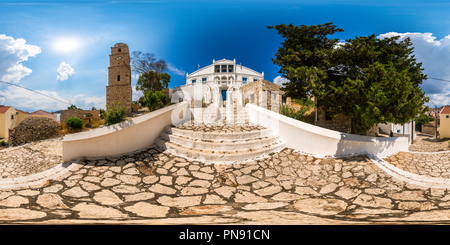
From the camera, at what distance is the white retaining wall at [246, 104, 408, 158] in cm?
534

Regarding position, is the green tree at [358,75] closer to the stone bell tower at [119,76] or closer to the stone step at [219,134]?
the stone step at [219,134]

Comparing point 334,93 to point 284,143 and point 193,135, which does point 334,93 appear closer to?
point 284,143

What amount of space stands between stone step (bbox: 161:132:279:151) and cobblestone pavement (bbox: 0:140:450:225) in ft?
1.70

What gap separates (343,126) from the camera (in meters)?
11.8

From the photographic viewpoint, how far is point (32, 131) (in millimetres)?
10031

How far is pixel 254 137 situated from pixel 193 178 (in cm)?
246

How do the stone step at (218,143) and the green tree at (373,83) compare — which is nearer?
the stone step at (218,143)

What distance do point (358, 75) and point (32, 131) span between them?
1604 centimetres

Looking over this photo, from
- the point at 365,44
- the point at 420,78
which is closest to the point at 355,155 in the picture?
the point at 365,44

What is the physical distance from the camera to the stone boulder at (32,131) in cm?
998

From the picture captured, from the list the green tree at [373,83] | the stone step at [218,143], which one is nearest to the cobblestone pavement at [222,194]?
the stone step at [218,143]

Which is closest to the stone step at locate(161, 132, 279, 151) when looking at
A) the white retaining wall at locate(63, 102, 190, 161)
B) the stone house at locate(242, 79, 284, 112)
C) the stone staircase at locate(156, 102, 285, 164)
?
the stone staircase at locate(156, 102, 285, 164)

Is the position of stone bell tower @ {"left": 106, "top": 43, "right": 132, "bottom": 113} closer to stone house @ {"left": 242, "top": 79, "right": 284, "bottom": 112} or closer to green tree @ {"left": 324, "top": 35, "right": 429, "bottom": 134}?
stone house @ {"left": 242, "top": 79, "right": 284, "bottom": 112}

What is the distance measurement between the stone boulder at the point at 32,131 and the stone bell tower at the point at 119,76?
10.1 m
